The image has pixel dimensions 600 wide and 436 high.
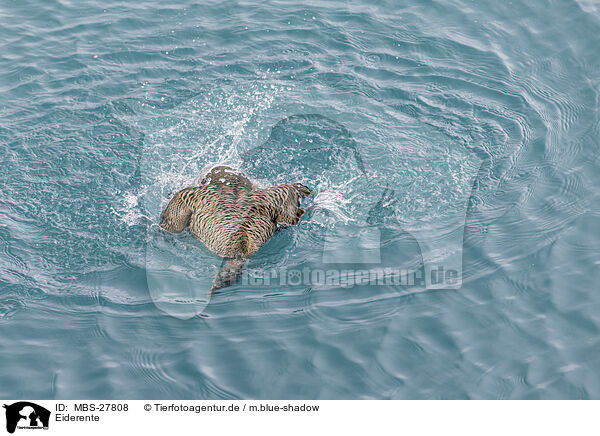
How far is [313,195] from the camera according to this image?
453 inches

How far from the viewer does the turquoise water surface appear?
847cm

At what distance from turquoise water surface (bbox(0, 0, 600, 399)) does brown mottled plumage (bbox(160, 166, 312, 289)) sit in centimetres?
30

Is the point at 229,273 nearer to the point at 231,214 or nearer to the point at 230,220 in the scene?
the point at 230,220

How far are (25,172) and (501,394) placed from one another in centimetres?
983

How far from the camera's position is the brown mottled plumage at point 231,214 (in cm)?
978

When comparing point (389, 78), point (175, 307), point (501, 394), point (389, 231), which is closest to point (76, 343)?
point (175, 307)
